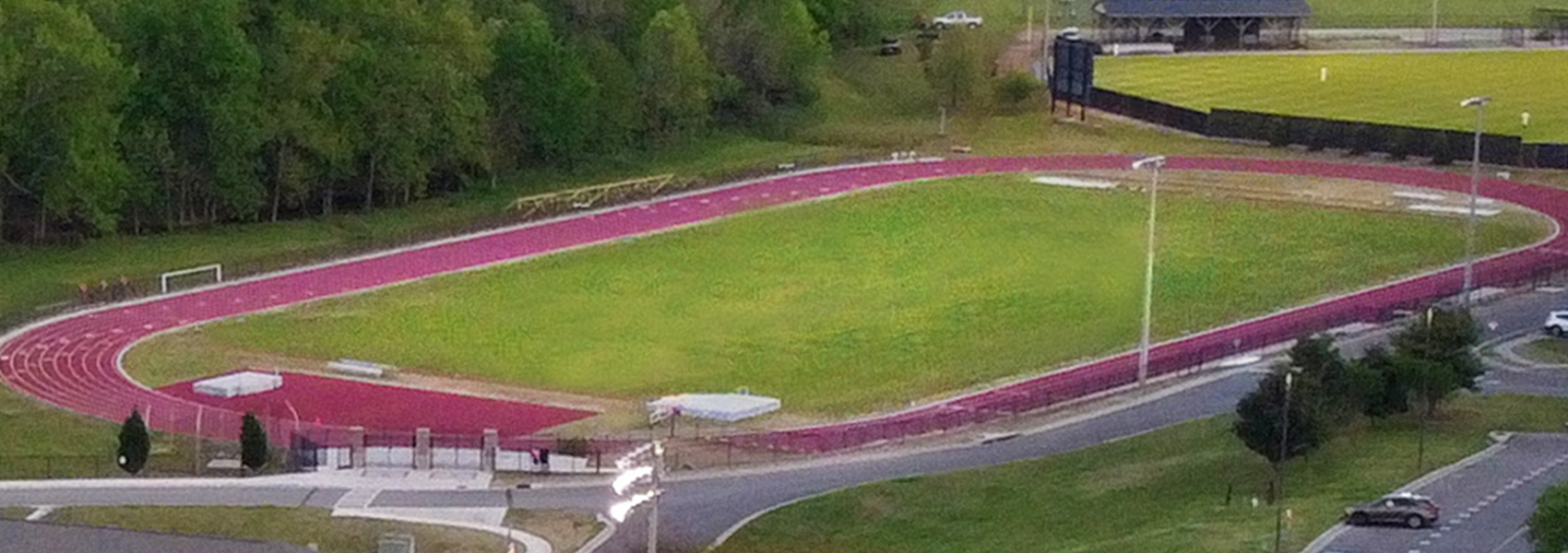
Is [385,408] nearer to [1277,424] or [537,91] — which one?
[1277,424]

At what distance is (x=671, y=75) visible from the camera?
3693 inches

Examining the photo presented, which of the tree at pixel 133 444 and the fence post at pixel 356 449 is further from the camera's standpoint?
the fence post at pixel 356 449

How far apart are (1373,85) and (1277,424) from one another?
6554cm

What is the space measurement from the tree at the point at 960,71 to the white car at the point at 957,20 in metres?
5.79

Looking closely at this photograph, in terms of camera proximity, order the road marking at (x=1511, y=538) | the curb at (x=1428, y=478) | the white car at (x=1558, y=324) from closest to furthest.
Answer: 1. the road marking at (x=1511, y=538)
2. the curb at (x=1428, y=478)
3. the white car at (x=1558, y=324)

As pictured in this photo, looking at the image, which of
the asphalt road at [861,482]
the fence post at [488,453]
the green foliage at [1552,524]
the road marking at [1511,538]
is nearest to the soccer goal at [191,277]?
the fence post at [488,453]

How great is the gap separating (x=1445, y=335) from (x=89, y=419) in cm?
2651

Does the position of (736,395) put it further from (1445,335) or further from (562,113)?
(562,113)

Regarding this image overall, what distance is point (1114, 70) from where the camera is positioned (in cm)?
11031

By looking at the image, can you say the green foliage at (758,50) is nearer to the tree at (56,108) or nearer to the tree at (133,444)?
the tree at (56,108)

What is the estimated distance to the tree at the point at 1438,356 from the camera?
47.1 metres

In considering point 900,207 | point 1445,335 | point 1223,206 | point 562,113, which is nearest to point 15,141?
point 562,113

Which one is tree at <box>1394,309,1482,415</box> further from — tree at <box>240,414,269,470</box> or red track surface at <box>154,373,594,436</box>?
tree at <box>240,414,269,470</box>

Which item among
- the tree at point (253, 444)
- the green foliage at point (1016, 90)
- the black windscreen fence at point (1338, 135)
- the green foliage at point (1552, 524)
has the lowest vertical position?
the tree at point (253, 444)
